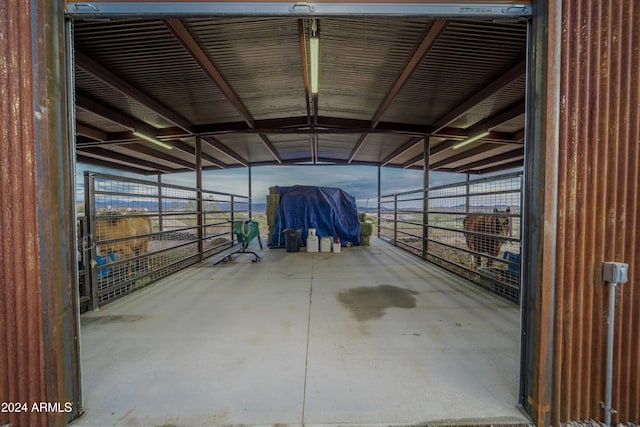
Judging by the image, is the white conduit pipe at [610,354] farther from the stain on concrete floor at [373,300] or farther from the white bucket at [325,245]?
the white bucket at [325,245]

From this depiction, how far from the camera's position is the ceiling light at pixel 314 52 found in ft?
9.05

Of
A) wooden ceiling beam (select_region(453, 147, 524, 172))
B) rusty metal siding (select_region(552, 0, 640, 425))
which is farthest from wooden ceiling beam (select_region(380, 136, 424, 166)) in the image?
rusty metal siding (select_region(552, 0, 640, 425))

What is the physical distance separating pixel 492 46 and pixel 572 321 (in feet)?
9.66

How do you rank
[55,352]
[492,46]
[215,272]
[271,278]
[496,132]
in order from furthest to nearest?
1. [496,132]
2. [215,272]
3. [271,278]
4. [492,46]
5. [55,352]

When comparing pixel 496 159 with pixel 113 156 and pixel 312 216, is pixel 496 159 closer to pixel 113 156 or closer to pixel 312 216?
pixel 312 216

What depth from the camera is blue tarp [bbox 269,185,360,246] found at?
7160 mm

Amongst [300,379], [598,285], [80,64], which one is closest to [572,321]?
[598,285]

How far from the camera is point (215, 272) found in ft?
14.6

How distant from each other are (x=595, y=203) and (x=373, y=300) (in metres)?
2.16

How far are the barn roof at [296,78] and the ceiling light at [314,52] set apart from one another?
7 cm

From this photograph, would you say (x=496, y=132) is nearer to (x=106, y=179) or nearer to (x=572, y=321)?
(x=572, y=321)

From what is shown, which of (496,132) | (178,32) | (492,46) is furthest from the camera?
(496,132)

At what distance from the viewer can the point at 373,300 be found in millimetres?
3053

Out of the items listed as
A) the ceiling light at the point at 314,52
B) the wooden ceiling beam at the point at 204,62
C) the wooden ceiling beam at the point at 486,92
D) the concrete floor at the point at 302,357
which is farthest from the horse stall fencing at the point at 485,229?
the wooden ceiling beam at the point at 204,62
